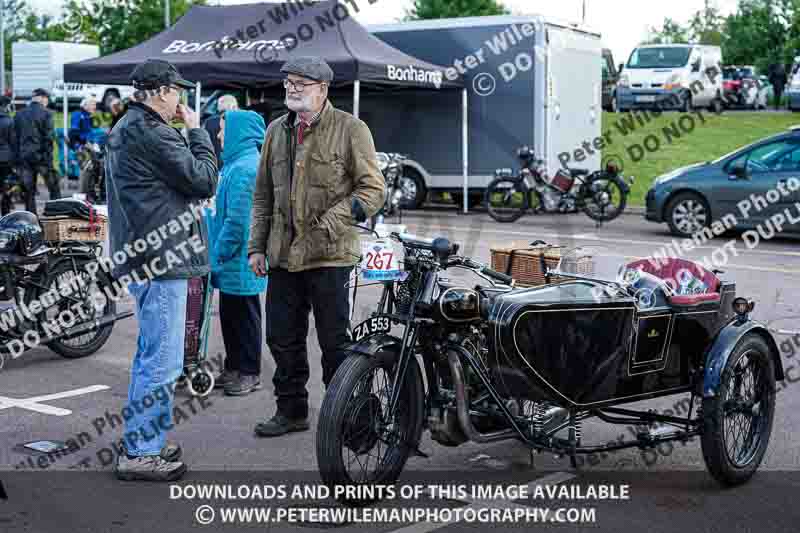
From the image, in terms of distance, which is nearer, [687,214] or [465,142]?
[687,214]

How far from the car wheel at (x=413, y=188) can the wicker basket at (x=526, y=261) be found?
41.3 feet

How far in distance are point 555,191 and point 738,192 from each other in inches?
144

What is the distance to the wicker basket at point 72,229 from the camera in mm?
8102

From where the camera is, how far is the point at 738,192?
1554 centimetres

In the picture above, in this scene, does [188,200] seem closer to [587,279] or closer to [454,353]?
[454,353]

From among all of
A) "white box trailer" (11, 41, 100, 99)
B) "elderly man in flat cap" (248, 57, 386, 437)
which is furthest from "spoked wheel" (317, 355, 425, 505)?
"white box trailer" (11, 41, 100, 99)

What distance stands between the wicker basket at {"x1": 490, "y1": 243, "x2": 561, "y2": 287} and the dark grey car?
8.80 meters

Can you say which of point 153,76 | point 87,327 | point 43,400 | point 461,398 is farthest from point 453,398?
point 87,327

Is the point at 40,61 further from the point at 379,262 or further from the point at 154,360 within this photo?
the point at 154,360

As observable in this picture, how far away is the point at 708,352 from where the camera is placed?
17.4 ft

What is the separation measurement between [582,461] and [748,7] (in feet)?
156

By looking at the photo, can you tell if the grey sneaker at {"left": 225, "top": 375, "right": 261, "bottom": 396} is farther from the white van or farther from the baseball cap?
the white van

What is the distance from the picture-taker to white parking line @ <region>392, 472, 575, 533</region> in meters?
4.74

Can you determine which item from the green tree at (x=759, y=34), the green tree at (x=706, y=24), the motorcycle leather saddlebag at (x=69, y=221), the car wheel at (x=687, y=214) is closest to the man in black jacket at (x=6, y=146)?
the motorcycle leather saddlebag at (x=69, y=221)
